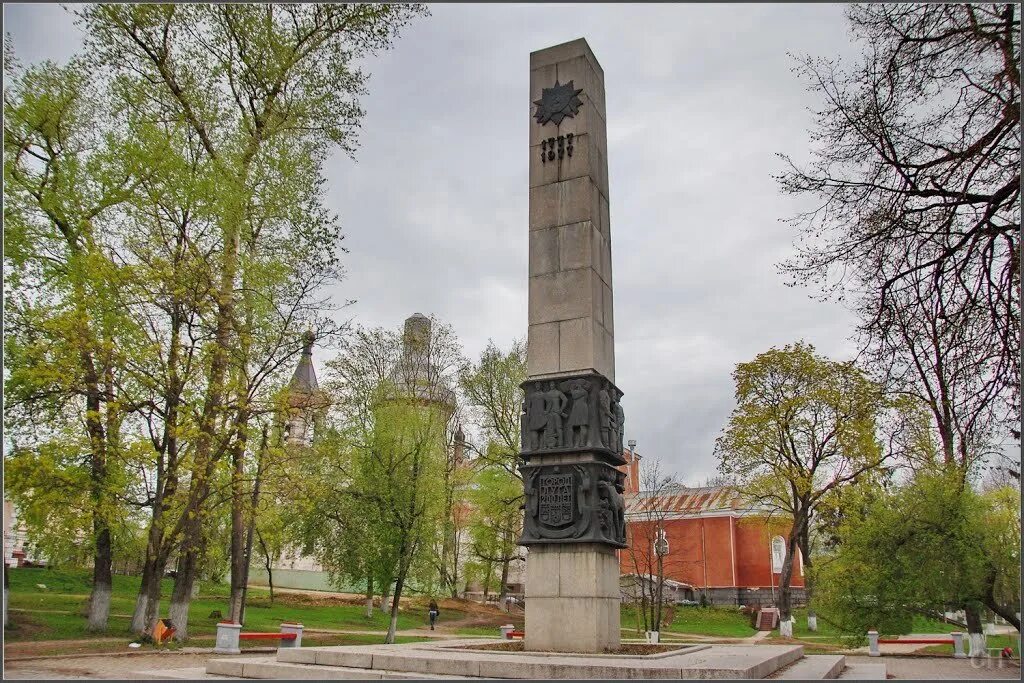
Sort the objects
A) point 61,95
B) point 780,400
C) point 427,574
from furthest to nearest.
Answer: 1. point 780,400
2. point 427,574
3. point 61,95

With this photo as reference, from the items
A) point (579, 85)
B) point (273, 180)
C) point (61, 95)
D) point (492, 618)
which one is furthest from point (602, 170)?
point (492, 618)

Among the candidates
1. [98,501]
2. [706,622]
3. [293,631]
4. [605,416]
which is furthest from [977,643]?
[98,501]

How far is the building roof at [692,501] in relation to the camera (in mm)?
40812

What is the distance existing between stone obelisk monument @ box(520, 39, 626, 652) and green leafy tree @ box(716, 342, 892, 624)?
18156mm

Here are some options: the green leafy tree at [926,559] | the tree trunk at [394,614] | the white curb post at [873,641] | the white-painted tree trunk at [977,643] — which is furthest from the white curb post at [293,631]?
the white-painted tree trunk at [977,643]

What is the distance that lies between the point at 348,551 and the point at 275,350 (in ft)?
27.9

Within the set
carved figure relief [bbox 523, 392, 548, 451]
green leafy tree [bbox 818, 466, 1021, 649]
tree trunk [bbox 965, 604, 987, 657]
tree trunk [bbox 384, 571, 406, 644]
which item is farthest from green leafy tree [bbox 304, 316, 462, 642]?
tree trunk [bbox 965, 604, 987, 657]

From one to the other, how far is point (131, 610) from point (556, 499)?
1920 centimetres

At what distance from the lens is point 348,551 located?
25.2m

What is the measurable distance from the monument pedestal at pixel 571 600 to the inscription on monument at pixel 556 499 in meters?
0.39

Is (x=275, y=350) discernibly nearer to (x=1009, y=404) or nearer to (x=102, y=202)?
(x=102, y=202)

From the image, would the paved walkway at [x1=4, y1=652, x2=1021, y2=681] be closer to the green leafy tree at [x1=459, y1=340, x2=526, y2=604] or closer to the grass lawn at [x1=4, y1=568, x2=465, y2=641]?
the grass lawn at [x1=4, y1=568, x2=465, y2=641]

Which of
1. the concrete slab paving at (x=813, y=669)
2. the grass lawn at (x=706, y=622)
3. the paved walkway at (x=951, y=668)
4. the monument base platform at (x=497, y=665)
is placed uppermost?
the monument base platform at (x=497, y=665)

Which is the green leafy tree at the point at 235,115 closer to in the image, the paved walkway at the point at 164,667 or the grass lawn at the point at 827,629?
the paved walkway at the point at 164,667
